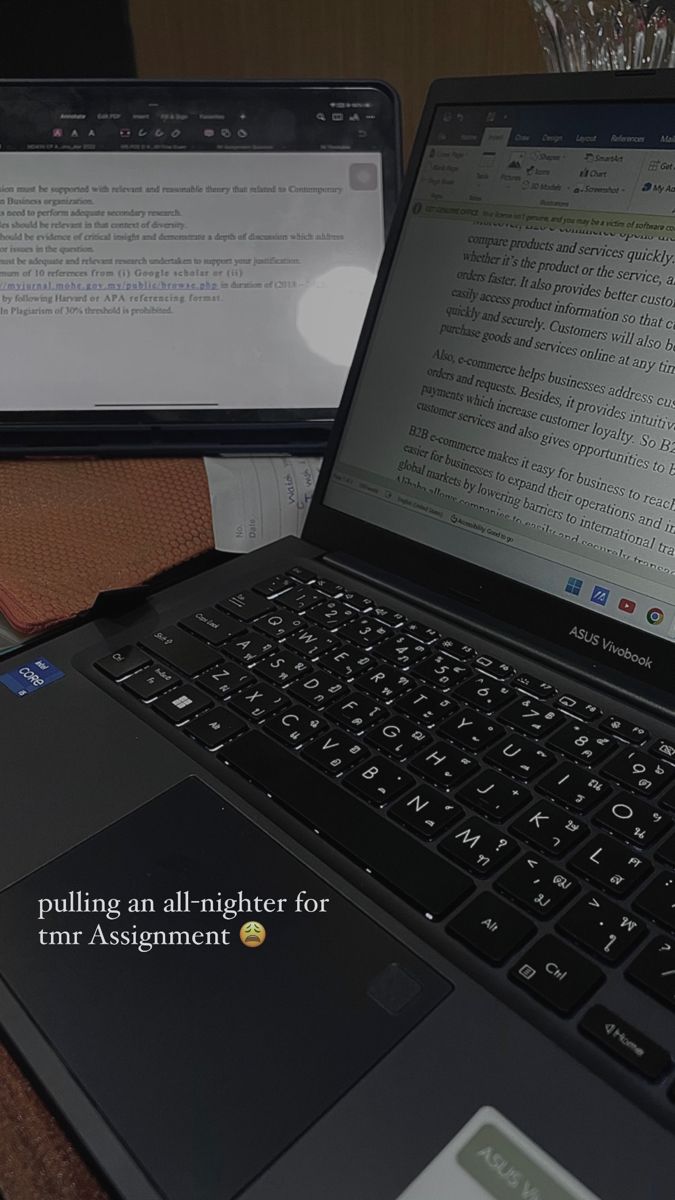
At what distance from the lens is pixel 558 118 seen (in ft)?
1.46

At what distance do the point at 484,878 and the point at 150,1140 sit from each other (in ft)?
0.46

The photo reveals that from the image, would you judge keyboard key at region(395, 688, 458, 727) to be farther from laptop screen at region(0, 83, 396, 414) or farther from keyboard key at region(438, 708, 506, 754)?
laptop screen at region(0, 83, 396, 414)

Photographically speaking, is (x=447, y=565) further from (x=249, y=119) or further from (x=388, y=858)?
(x=249, y=119)

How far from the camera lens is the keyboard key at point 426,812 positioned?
343 mm

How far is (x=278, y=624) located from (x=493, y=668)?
0.12 m

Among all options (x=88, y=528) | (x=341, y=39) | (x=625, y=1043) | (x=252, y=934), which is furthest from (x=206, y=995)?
(x=341, y=39)

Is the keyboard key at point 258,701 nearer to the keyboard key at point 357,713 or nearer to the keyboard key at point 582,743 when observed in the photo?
the keyboard key at point 357,713

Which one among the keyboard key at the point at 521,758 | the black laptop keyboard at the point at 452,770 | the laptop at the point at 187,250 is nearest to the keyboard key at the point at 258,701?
the black laptop keyboard at the point at 452,770

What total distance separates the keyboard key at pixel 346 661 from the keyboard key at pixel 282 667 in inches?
0.4

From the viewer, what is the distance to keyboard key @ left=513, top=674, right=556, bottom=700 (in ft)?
1.35

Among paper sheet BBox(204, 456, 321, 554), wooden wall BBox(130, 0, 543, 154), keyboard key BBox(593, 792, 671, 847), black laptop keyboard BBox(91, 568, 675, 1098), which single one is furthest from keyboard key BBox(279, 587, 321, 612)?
wooden wall BBox(130, 0, 543, 154)

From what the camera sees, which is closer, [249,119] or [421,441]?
[421,441]

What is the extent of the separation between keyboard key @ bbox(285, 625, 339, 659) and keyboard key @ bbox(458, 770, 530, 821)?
117 millimetres

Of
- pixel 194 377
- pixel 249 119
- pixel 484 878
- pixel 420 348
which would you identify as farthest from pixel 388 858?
pixel 249 119
